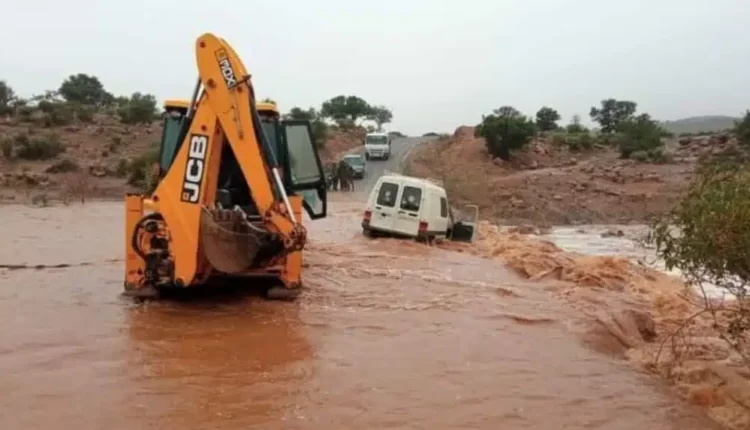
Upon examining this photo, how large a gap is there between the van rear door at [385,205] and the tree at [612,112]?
69.6m

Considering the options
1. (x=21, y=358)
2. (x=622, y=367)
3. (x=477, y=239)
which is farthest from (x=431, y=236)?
(x=21, y=358)

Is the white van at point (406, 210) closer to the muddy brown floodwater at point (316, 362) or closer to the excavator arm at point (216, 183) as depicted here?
the muddy brown floodwater at point (316, 362)

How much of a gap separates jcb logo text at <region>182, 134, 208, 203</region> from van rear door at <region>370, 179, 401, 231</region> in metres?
10.4

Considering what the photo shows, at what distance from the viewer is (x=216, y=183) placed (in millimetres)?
9961

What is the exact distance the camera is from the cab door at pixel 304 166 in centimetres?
1111

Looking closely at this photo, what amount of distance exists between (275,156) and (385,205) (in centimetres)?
952

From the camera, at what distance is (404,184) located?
1981 cm

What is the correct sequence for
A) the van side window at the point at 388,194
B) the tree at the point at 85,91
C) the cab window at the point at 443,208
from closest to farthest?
the van side window at the point at 388,194, the cab window at the point at 443,208, the tree at the point at 85,91

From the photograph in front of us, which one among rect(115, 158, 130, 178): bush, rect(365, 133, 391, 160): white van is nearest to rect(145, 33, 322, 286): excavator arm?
rect(115, 158, 130, 178): bush

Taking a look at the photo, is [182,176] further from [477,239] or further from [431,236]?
[477,239]

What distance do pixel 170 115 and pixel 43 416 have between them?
5.36 meters

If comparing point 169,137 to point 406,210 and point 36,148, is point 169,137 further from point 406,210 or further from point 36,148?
point 36,148

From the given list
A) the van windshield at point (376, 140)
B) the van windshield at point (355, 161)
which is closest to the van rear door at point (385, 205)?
the van windshield at point (355, 161)

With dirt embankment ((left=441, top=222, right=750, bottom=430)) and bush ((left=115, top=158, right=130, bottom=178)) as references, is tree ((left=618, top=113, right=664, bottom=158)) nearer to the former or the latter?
bush ((left=115, top=158, right=130, bottom=178))
